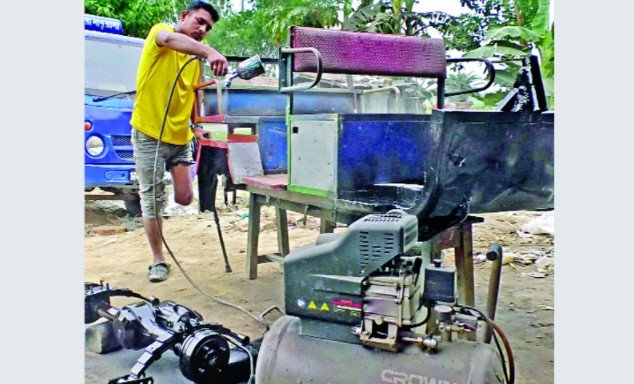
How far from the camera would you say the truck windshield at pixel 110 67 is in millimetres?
2113

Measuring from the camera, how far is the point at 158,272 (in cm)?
227

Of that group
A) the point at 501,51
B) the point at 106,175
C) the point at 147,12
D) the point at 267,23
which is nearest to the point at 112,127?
the point at 106,175

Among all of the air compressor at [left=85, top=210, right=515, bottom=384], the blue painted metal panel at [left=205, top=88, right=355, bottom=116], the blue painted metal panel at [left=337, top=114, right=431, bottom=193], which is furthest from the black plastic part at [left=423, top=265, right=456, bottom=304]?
the blue painted metal panel at [left=205, top=88, right=355, bottom=116]

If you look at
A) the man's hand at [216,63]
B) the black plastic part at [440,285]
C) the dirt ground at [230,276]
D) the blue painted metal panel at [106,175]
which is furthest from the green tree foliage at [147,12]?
the black plastic part at [440,285]

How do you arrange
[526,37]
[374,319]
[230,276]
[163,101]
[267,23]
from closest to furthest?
[374,319] < [526,37] < [163,101] < [267,23] < [230,276]

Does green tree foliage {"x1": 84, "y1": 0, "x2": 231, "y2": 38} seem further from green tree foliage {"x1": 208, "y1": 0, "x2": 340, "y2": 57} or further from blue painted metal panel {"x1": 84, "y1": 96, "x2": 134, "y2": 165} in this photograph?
blue painted metal panel {"x1": 84, "y1": 96, "x2": 134, "y2": 165}

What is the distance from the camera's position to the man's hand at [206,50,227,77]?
209 cm

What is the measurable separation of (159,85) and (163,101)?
0.06 meters

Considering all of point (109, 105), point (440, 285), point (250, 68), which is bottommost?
point (440, 285)

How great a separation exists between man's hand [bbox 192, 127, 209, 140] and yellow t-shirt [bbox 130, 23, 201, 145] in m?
0.21

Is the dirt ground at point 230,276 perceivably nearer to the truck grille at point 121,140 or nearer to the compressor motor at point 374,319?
the truck grille at point 121,140

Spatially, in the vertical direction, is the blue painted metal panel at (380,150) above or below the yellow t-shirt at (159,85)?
below

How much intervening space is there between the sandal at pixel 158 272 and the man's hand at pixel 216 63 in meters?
0.71

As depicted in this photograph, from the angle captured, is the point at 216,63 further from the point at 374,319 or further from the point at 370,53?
the point at 374,319
